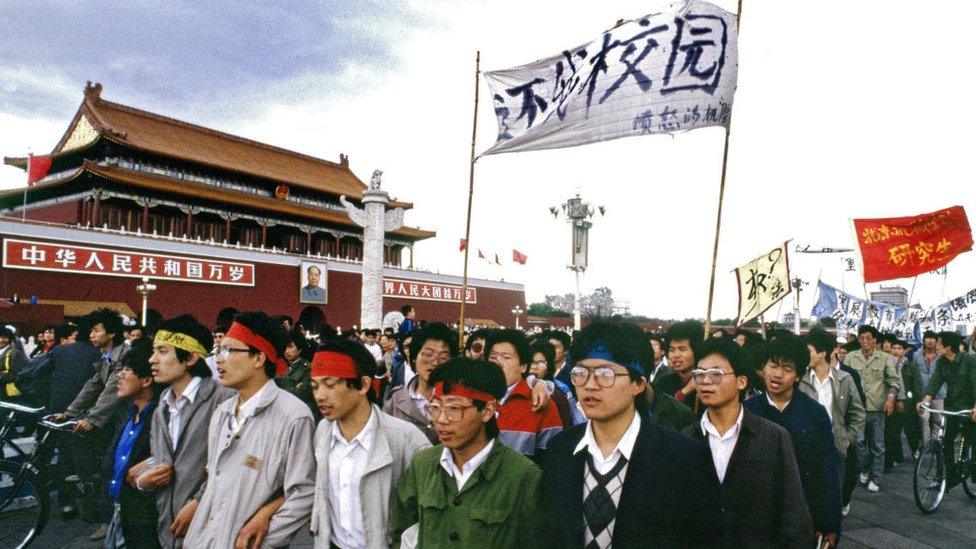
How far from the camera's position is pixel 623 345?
6.40 ft

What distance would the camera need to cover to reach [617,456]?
6.05 feet

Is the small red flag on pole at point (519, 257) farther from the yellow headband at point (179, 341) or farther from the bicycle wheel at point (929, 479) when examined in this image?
the yellow headband at point (179, 341)

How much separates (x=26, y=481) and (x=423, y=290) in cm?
2504

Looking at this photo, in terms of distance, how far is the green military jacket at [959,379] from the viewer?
596cm

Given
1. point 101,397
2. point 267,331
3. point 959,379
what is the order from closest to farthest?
point 267,331
point 101,397
point 959,379

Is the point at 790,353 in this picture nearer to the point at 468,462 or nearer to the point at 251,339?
the point at 468,462

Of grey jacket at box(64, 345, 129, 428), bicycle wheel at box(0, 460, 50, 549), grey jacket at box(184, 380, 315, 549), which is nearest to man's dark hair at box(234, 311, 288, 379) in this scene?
grey jacket at box(184, 380, 315, 549)

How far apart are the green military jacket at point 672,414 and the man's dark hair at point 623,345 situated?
134cm

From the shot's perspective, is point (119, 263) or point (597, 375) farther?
point (119, 263)

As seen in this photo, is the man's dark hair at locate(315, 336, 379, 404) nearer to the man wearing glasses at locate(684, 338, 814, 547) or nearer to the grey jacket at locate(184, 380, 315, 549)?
the grey jacket at locate(184, 380, 315, 549)

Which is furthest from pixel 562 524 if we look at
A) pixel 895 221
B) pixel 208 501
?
pixel 895 221

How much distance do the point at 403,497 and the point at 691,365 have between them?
233cm

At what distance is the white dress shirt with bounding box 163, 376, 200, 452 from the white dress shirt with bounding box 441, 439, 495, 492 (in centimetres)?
144

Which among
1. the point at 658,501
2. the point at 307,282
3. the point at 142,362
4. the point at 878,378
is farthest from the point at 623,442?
the point at 307,282
